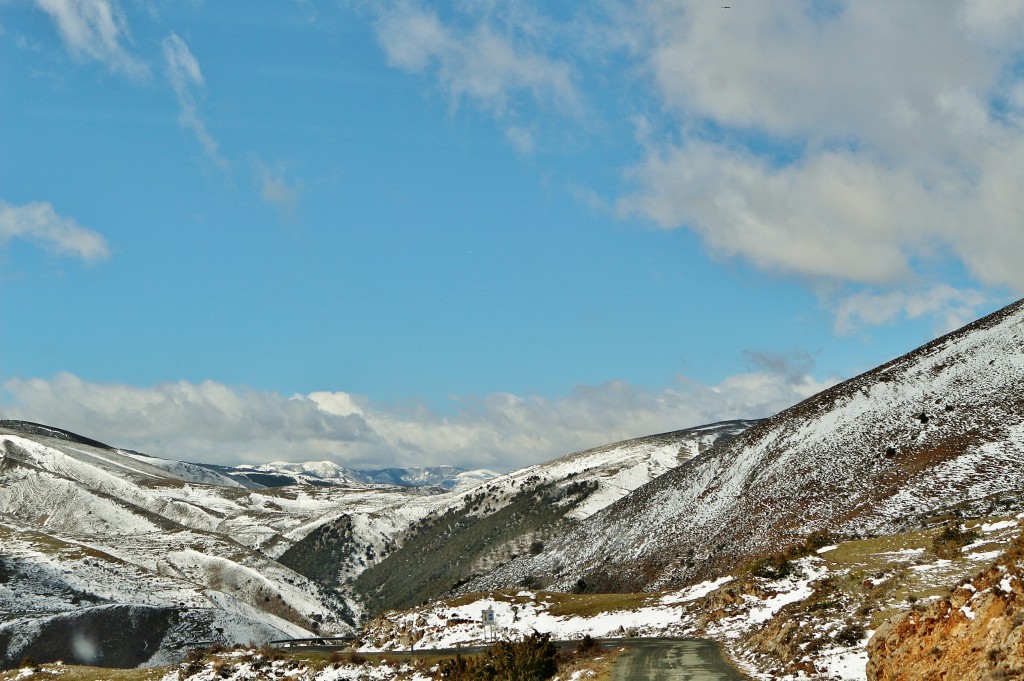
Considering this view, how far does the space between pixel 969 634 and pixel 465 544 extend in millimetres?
147643

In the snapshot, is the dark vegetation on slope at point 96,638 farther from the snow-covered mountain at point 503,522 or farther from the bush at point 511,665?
the bush at point 511,665

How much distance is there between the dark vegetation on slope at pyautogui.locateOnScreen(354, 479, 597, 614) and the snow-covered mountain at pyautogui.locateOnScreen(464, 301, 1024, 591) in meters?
39.9

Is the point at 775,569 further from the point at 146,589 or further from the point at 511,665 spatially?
the point at 146,589

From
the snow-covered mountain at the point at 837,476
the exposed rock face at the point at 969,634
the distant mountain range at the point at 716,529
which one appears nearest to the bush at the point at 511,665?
the distant mountain range at the point at 716,529

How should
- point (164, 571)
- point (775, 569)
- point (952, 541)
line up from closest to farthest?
1. point (952, 541)
2. point (775, 569)
3. point (164, 571)

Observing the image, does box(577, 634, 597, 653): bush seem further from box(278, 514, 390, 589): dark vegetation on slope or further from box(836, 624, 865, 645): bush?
box(278, 514, 390, 589): dark vegetation on slope

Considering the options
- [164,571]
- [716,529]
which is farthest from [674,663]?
[164,571]

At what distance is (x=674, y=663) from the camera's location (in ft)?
88.8

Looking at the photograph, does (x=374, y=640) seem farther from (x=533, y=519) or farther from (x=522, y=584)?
(x=533, y=519)

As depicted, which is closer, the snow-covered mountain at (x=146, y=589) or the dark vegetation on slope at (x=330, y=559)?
the snow-covered mountain at (x=146, y=589)

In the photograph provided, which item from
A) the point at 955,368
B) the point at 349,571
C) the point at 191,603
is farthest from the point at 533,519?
the point at 955,368

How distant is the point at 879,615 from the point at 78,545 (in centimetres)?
12288

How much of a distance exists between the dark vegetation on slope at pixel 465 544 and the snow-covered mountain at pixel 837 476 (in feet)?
131

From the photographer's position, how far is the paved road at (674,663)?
2428 centimetres
